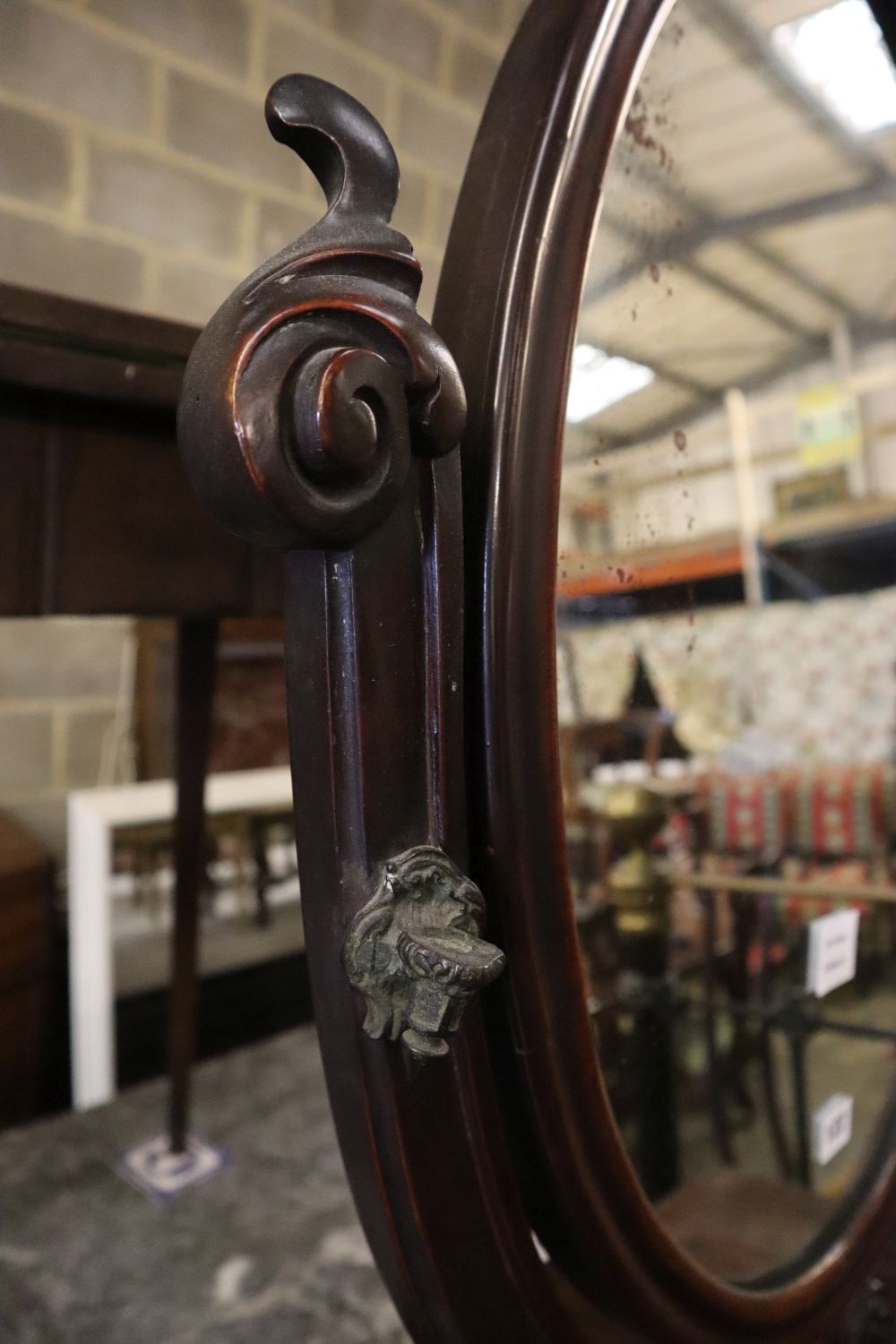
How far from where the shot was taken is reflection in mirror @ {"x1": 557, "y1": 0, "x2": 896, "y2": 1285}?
1.30 ft

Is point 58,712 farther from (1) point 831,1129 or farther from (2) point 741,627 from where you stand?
(1) point 831,1129

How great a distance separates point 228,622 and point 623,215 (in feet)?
3.43

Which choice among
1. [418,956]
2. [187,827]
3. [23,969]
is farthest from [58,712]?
[418,956]

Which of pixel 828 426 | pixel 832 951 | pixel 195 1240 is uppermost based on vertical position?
pixel 828 426

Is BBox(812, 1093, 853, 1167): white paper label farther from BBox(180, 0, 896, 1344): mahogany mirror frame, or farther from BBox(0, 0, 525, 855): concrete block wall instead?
BBox(0, 0, 525, 855): concrete block wall

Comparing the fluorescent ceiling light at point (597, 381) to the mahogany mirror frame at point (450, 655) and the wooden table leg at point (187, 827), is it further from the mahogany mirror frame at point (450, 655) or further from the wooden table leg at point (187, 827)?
the wooden table leg at point (187, 827)

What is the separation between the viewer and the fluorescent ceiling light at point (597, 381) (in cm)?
32

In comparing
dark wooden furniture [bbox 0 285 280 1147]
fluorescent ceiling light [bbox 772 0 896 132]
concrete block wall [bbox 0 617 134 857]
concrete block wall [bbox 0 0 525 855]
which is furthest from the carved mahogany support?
concrete block wall [bbox 0 617 134 857]

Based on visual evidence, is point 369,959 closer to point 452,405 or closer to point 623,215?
point 452,405

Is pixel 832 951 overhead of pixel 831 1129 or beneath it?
overhead

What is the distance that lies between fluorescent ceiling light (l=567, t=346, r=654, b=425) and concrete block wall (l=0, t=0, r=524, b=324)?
73 cm

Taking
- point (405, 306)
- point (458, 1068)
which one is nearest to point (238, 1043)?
point (458, 1068)

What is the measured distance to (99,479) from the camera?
1.69 ft

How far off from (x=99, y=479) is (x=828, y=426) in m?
0.60
